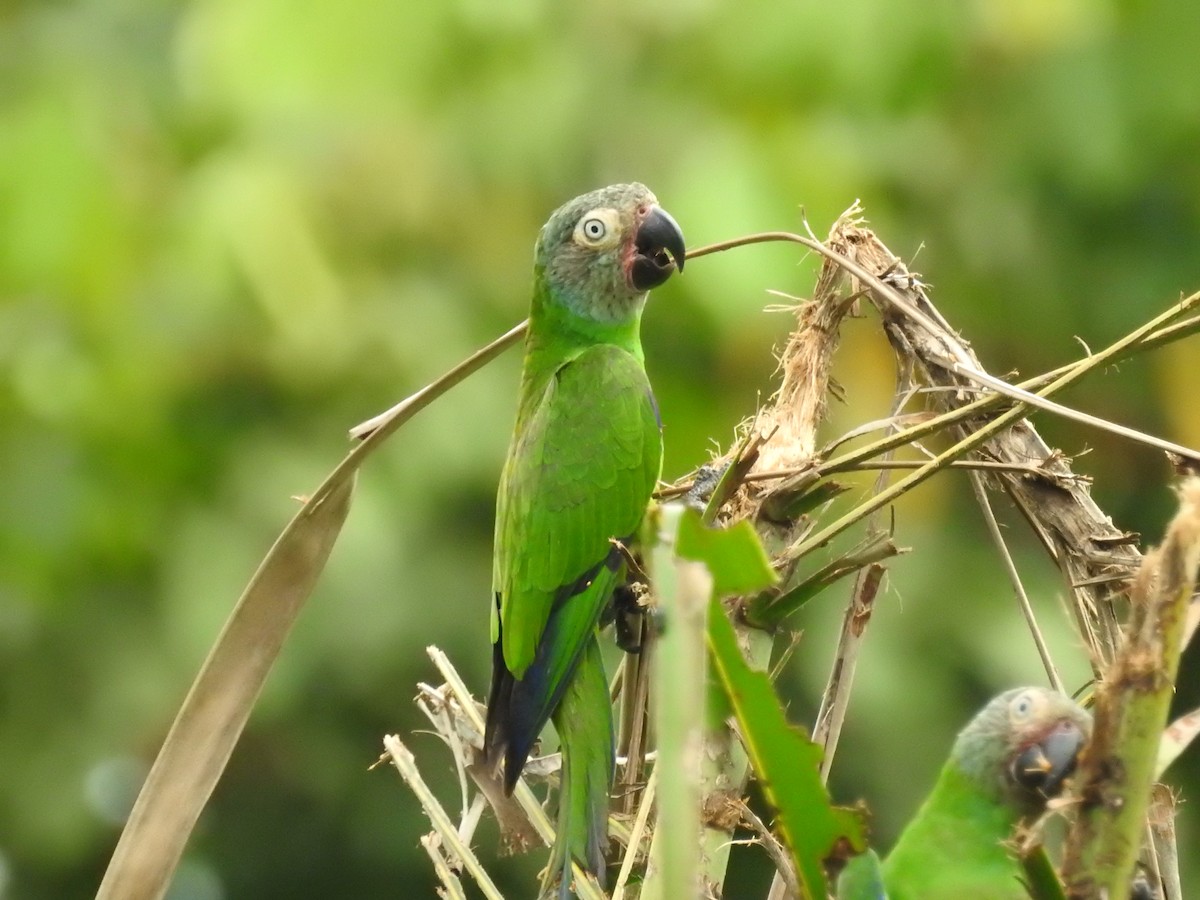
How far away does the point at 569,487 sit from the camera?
7.89 ft

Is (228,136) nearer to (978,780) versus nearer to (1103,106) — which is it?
(1103,106)

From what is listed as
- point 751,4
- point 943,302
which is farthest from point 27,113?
point 943,302

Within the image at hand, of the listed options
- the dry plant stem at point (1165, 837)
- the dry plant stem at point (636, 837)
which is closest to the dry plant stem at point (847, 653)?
the dry plant stem at point (636, 837)

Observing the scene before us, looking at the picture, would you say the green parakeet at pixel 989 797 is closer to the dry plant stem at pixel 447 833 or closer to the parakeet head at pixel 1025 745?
the parakeet head at pixel 1025 745

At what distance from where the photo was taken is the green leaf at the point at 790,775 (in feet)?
3.60

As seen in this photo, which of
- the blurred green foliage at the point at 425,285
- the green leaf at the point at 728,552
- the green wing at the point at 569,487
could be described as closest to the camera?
the green leaf at the point at 728,552

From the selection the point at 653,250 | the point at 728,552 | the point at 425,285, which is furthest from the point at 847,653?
the point at 425,285

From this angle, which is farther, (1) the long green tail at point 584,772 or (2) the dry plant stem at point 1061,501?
(1) the long green tail at point 584,772

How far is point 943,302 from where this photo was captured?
4.85m

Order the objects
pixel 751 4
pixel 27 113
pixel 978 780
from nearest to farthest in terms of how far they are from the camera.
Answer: pixel 978 780 → pixel 751 4 → pixel 27 113

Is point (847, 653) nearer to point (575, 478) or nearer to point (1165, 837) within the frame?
point (1165, 837)

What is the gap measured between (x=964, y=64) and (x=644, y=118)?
3.76 ft

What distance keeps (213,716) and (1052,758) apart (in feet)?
2.55

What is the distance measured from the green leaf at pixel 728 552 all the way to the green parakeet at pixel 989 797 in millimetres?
465
